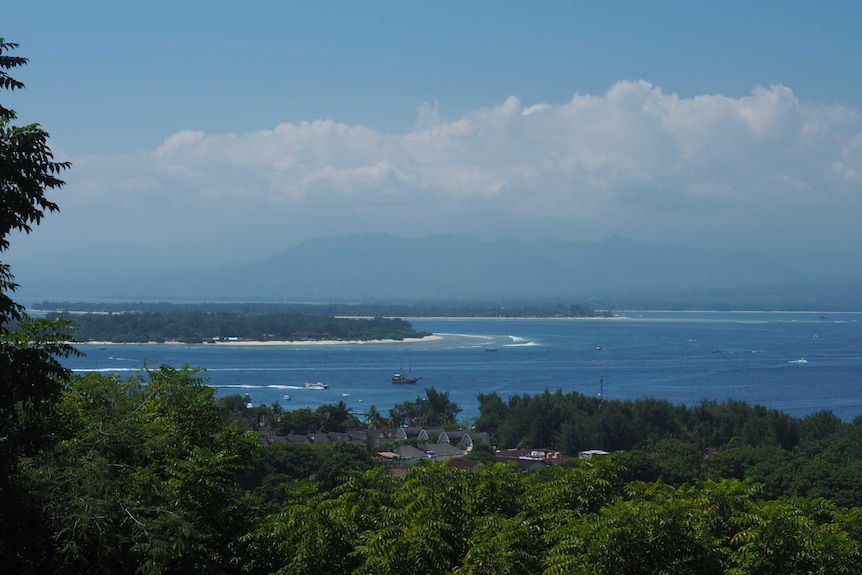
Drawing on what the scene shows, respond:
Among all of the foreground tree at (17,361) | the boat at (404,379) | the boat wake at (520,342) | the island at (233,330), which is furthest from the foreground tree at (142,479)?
the island at (233,330)

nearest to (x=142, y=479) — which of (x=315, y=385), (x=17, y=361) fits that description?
(x=17, y=361)

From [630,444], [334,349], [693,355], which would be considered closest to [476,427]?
[630,444]

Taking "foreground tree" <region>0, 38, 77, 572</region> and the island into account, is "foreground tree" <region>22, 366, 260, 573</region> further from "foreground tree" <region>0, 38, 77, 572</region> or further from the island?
the island

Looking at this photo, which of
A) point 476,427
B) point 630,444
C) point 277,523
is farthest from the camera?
point 476,427

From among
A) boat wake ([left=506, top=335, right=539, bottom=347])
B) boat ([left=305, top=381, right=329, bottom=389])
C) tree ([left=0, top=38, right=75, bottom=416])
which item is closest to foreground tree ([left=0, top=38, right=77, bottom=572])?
tree ([left=0, top=38, right=75, bottom=416])

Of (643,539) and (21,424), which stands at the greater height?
(21,424)

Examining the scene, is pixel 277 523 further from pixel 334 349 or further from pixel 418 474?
pixel 334 349

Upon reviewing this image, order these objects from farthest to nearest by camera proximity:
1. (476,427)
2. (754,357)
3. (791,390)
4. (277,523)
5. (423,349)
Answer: (423,349) → (754,357) → (791,390) → (476,427) → (277,523)

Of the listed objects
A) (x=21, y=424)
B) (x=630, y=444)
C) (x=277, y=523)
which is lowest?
(x=630, y=444)

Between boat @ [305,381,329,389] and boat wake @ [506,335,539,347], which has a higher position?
boat wake @ [506,335,539,347]
